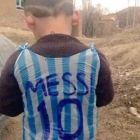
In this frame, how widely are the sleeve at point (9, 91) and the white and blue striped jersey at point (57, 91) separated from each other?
0.10 ft

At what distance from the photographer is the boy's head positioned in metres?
1.38

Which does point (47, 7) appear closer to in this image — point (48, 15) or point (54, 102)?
point (48, 15)

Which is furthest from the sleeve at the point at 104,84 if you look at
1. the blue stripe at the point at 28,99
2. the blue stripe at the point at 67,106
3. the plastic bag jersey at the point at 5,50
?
the plastic bag jersey at the point at 5,50

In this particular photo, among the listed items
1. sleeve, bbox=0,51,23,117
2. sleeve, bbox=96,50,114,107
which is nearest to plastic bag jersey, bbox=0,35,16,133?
sleeve, bbox=0,51,23,117

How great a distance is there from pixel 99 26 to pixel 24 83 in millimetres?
21433

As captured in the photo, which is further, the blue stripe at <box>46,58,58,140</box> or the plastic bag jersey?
the plastic bag jersey

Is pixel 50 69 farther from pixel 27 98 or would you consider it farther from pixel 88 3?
pixel 88 3

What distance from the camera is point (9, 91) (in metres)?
1.38

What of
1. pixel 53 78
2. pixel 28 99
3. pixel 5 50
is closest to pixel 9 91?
pixel 28 99

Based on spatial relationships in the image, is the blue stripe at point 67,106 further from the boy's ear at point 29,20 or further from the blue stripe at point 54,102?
the boy's ear at point 29,20

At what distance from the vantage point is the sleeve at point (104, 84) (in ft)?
4.61

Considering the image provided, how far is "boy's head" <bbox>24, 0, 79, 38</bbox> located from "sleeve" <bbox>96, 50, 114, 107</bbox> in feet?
0.66

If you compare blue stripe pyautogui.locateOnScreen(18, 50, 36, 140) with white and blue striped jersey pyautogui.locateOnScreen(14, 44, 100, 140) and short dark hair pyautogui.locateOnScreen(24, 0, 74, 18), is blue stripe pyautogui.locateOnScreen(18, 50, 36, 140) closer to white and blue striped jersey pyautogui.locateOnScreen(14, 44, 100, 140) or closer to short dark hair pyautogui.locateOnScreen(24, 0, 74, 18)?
white and blue striped jersey pyautogui.locateOnScreen(14, 44, 100, 140)

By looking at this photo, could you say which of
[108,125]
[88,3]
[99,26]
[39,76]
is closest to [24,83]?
[39,76]
